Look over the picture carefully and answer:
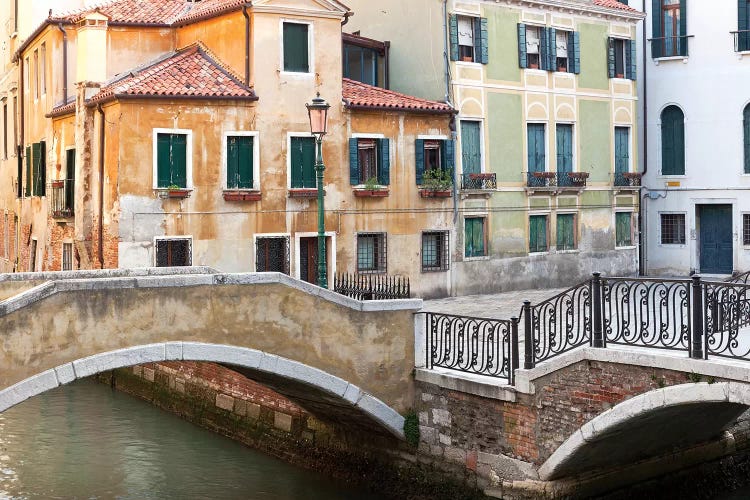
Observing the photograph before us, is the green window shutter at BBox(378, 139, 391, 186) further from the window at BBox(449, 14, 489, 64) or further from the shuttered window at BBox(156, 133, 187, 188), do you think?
the shuttered window at BBox(156, 133, 187, 188)

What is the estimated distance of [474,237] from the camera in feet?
86.9

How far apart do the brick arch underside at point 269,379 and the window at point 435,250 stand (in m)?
9.26

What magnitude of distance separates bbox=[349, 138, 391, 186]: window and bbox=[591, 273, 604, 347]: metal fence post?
1150 centimetres

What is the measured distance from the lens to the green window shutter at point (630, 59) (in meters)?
30.0

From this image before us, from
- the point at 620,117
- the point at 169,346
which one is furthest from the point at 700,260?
the point at 169,346

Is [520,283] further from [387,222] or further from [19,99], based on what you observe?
[19,99]

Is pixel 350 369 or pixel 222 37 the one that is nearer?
pixel 350 369

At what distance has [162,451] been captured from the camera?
62.2 ft

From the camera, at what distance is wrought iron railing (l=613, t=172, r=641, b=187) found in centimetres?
2967

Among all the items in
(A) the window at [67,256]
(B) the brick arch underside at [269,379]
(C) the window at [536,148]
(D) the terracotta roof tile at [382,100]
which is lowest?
(B) the brick arch underside at [269,379]

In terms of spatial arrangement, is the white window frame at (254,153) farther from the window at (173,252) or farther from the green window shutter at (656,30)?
the green window shutter at (656,30)

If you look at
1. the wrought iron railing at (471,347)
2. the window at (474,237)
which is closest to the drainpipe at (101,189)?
the window at (474,237)

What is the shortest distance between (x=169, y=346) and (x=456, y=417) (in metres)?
3.61

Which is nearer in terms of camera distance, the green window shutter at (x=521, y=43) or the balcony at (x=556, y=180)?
the green window shutter at (x=521, y=43)
